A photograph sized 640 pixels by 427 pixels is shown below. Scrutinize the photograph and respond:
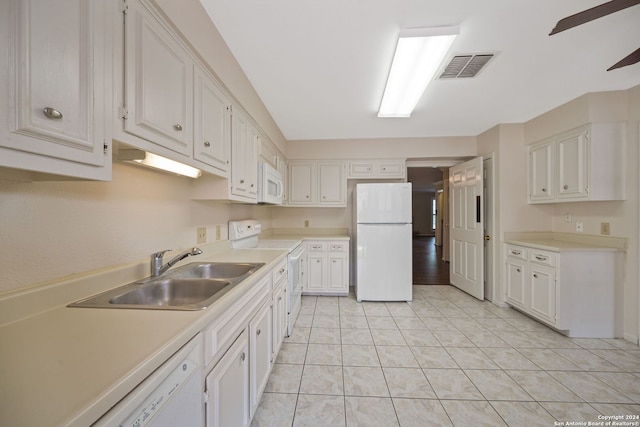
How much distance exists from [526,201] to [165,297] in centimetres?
405

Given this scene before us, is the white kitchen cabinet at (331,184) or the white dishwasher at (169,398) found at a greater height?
the white kitchen cabinet at (331,184)

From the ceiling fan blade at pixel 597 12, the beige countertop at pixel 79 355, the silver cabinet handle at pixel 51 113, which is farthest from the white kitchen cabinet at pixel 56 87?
the ceiling fan blade at pixel 597 12

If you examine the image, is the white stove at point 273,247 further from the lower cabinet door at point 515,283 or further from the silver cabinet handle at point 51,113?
the lower cabinet door at point 515,283

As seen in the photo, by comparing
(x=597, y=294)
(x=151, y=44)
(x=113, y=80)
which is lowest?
(x=597, y=294)

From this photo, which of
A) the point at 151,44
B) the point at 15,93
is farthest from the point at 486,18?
the point at 15,93

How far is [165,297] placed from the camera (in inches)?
49.9

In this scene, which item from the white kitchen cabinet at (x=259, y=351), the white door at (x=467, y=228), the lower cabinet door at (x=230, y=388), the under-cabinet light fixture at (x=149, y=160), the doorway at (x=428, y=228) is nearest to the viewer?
the lower cabinet door at (x=230, y=388)

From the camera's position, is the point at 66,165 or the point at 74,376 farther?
the point at 66,165

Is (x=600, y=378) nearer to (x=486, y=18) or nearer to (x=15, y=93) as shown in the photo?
(x=486, y=18)

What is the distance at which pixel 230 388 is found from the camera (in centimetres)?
106

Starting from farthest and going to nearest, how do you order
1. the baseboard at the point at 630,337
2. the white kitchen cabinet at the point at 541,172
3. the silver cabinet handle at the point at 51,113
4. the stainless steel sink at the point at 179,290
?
the white kitchen cabinet at the point at 541,172, the baseboard at the point at 630,337, the stainless steel sink at the point at 179,290, the silver cabinet handle at the point at 51,113

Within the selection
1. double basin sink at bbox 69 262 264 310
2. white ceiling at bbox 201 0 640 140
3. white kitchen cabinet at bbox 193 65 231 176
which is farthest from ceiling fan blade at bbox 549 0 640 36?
double basin sink at bbox 69 262 264 310

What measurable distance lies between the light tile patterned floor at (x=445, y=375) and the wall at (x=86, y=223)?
1.30m

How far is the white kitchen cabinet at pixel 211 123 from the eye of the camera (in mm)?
1290
